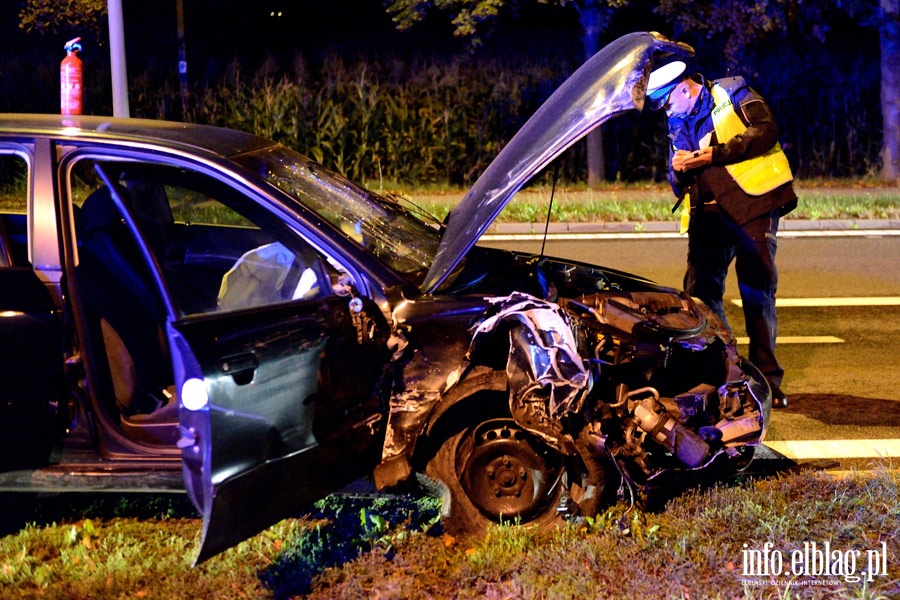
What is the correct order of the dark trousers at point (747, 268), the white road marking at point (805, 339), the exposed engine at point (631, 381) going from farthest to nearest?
1. the white road marking at point (805, 339)
2. the dark trousers at point (747, 268)
3. the exposed engine at point (631, 381)

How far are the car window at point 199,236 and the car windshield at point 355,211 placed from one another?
0.19m

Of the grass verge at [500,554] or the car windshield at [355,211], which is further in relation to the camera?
the car windshield at [355,211]

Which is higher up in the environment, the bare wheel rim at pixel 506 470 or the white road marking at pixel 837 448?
the bare wheel rim at pixel 506 470

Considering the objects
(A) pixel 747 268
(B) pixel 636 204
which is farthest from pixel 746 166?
(B) pixel 636 204

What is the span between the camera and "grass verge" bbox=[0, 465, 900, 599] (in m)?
3.59

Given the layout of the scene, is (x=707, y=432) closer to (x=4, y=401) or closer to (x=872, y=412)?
(x=872, y=412)

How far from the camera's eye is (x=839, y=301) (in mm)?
8344

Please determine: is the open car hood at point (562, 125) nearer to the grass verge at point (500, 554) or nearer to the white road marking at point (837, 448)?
the grass verge at point (500, 554)

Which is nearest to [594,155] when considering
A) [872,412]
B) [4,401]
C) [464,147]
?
[464,147]

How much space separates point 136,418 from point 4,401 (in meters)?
0.56

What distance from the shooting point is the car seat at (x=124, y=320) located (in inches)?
164

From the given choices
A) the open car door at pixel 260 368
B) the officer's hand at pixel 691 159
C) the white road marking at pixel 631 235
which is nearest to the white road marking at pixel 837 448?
the officer's hand at pixel 691 159

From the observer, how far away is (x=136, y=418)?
4160 mm

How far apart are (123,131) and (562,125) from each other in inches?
64.5
